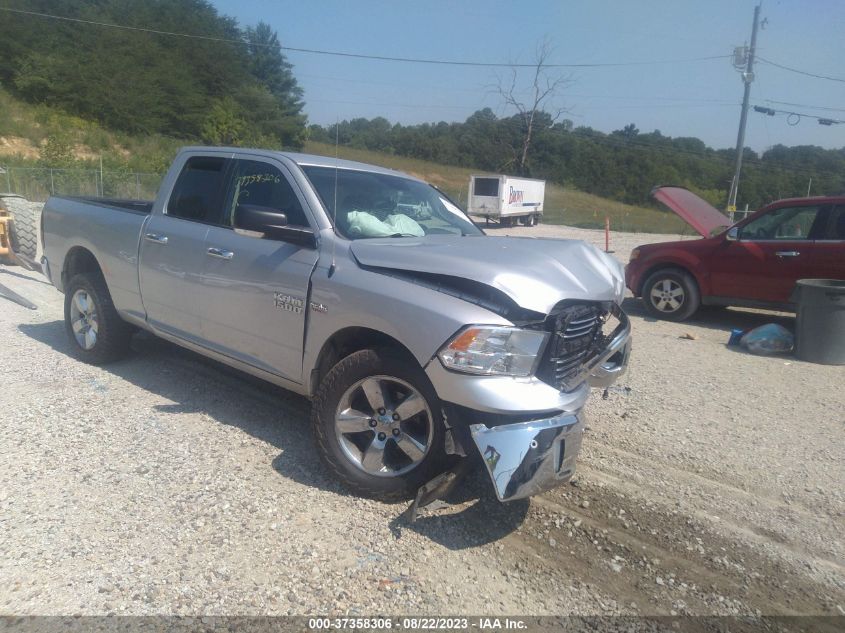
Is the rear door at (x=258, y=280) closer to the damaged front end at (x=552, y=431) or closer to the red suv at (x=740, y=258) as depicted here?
the damaged front end at (x=552, y=431)

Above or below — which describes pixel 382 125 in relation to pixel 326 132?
above

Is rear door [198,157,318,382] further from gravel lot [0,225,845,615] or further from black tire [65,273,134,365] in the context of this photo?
black tire [65,273,134,365]

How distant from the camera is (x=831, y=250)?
27.1 feet

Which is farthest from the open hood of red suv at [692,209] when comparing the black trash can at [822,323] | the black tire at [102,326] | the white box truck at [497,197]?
the white box truck at [497,197]

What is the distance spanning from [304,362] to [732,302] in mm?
7284

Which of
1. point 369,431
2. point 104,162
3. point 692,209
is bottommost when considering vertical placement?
point 369,431

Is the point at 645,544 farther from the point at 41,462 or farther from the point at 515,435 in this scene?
the point at 41,462

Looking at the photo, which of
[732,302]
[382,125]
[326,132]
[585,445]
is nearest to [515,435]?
[585,445]

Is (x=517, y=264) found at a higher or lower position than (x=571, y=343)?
higher

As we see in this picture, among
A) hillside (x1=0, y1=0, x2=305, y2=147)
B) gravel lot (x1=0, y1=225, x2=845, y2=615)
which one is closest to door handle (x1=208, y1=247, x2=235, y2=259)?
gravel lot (x1=0, y1=225, x2=845, y2=615)

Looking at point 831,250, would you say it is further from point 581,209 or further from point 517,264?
point 581,209

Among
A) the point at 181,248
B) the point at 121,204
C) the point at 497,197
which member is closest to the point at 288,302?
the point at 181,248

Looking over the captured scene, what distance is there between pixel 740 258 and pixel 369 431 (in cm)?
725

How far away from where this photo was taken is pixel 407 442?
350cm
